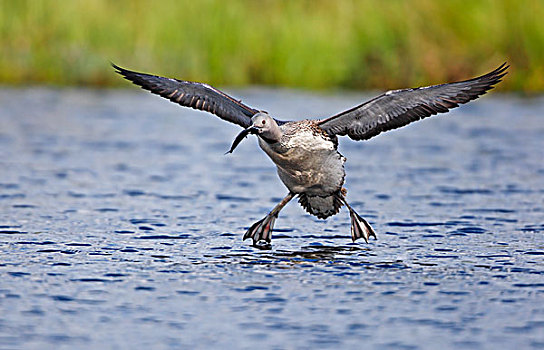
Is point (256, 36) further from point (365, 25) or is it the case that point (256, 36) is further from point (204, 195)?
point (204, 195)

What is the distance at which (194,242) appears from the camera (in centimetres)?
959

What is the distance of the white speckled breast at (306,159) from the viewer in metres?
9.41

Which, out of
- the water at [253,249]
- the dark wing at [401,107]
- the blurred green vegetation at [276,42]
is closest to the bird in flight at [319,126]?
the dark wing at [401,107]

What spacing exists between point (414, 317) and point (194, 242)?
3.11 m

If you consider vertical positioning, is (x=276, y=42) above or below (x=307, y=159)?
→ above

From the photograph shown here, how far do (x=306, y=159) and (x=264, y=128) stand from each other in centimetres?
72

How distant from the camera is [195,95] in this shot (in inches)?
393

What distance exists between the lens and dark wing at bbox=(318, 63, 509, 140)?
31.4ft

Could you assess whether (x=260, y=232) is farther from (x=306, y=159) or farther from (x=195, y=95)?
(x=195, y=95)

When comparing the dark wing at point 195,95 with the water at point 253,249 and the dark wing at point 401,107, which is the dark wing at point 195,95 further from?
the water at point 253,249

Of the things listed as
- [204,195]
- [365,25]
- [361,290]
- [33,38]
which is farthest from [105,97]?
[361,290]

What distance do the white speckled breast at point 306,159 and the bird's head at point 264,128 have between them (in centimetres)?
13

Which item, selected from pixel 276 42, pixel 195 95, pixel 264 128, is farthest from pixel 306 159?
pixel 276 42

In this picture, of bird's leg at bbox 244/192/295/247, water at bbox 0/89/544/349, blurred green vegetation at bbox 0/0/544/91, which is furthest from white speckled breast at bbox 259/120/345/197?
blurred green vegetation at bbox 0/0/544/91
